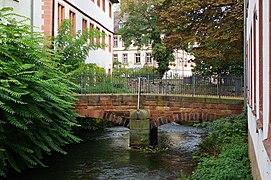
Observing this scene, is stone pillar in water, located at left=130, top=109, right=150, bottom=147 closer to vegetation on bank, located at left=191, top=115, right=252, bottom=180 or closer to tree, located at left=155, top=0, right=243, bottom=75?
Result: vegetation on bank, located at left=191, top=115, right=252, bottom=180

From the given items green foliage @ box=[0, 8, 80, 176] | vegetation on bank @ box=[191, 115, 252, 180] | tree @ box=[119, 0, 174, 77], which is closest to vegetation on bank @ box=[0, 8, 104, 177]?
green foliage @ box=[0, 8, 80, 176]

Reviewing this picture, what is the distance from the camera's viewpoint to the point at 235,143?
9336 mm

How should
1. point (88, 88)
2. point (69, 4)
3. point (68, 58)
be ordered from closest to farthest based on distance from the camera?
point (88, 88) → point (68, 58) → point (69, 4)

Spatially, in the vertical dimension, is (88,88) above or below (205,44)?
below

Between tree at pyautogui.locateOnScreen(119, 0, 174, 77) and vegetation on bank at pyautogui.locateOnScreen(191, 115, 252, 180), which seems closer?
vegetation on bank at pyautogui.locateOnScreen(191, 115, 252, 180)

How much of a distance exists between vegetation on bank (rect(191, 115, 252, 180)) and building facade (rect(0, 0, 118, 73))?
6.25m

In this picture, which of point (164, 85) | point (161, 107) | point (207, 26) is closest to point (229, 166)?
point (161, 107)

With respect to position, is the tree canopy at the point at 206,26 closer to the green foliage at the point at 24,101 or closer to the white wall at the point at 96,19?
the white wall at the point at 96,19

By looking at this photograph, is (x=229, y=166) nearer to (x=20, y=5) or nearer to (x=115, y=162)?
(x=115, y=162)

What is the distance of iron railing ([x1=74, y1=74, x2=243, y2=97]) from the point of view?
13.8 meters

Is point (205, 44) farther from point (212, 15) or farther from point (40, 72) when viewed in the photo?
point (40, 72)

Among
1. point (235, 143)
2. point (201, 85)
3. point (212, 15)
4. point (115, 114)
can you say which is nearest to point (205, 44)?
point (212, 15)

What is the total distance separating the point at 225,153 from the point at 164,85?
6678mm

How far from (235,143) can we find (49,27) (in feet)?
34.1
